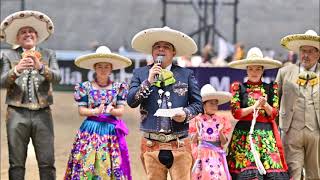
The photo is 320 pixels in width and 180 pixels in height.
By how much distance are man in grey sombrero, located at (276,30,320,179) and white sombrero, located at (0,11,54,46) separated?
2.29m

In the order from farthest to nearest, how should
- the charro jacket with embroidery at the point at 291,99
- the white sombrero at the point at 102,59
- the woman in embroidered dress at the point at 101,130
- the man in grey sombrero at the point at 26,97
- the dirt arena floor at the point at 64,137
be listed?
the dirt arena floor at the point at 64,137, the charro jacket with embroidery at the point at 291,99, the man in grey sombrero at the point at 26,97, the white sombrero at the point at 102,59, the woman in embroidered dress at the point at 101,130

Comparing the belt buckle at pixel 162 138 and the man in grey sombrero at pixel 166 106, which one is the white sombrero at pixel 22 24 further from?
the belt buckle at pixel 162 138

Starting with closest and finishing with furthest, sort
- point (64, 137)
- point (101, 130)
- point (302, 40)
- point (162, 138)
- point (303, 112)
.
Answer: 1. point (162, 138)
2. point (101, 130)
3. point (302, 40)
4. point (303, 112)
5. point (64, 137)

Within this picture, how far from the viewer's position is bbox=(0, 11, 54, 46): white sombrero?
613 cm

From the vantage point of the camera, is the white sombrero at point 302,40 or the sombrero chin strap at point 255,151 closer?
the sombrero chin strap at point 255,151

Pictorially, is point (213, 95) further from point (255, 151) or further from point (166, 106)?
point (166, 106)

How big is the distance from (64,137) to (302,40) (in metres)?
5.43

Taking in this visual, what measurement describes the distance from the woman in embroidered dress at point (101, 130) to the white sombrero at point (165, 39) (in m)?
0.34

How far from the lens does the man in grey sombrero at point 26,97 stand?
6.12m

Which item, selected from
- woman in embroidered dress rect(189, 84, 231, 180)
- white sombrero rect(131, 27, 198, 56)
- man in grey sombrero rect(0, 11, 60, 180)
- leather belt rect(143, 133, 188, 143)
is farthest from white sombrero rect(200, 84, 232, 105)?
man in grey sombrero rect(0, 11, 60, 180)

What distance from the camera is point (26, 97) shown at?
6160mm

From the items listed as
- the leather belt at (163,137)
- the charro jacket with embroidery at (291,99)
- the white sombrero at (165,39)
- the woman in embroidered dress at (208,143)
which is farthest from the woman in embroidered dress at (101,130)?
the charro jacket with embroidery at (291,99)

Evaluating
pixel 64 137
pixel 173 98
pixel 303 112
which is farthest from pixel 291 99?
pixel 64 137

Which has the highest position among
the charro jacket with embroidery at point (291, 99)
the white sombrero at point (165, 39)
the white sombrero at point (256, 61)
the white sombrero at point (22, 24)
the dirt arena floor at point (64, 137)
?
the white sombrero at point (22, 24)
